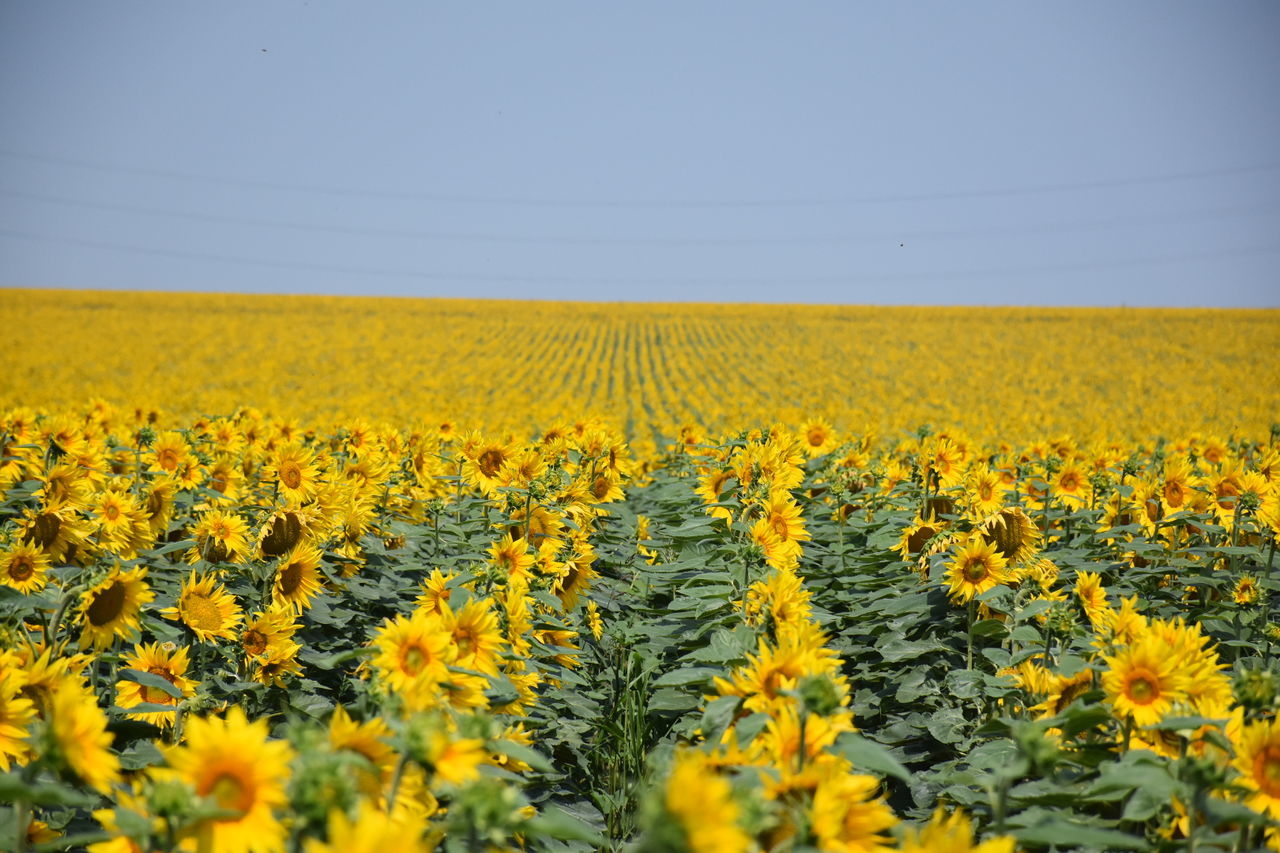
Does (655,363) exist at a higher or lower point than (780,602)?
higher

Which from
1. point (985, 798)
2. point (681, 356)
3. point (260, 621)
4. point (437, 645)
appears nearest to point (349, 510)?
point (260, 621)

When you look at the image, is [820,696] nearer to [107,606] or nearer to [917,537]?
[107,606]

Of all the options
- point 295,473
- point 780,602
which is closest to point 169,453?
point 295,473

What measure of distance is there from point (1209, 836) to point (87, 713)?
6.30 ft

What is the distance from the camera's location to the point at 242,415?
6.68 meters

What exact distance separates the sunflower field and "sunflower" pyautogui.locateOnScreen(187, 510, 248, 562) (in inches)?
0.7

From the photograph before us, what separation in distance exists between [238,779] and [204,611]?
6.55ft

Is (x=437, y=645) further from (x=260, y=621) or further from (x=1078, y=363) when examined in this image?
(x=1078, y=363)

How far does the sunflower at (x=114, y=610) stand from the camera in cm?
248

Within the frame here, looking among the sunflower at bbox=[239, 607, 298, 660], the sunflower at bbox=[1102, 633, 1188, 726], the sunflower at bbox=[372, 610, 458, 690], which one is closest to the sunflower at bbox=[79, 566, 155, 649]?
the sunflower at bbox=[239, 607, 298, 660]

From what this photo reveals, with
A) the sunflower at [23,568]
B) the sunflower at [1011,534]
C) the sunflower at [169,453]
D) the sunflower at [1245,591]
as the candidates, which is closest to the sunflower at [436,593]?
the sunflower at [23,568]

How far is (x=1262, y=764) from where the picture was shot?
1612mm

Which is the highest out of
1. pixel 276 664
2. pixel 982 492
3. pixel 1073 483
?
pixel 1073 483

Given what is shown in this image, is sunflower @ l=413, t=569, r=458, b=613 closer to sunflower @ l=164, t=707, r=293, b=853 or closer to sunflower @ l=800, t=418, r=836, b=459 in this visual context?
sunflower @ l=164, t=707, r=293, b=853
